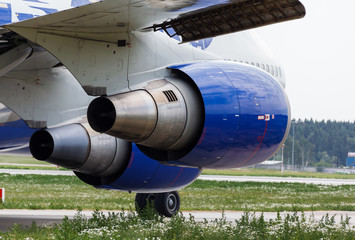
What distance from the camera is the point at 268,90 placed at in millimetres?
10383

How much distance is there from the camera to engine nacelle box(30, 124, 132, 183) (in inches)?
440

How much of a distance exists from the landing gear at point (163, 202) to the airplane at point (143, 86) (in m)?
2.44

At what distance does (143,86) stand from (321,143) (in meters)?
168

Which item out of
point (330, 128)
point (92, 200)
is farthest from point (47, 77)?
point (330, 128)

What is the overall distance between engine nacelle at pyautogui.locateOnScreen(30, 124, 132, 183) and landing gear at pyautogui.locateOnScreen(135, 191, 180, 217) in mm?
2715

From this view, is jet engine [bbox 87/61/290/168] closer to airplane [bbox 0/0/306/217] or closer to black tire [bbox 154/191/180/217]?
airplane [bbox 0/0/306/217]

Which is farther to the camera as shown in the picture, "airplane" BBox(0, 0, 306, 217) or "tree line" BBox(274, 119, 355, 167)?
"tree line" BBox(274, 119, 355, 167)

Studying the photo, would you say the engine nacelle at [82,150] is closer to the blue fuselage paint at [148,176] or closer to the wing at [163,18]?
the blue fuselage paint at [148,176]

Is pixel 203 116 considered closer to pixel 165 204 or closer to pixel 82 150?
pixel 82 150

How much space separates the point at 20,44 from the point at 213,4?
3.33 meters

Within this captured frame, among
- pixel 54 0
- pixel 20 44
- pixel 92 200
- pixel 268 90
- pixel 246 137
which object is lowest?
pixel 92 200

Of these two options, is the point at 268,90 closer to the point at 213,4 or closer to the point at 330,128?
the point at 213,4

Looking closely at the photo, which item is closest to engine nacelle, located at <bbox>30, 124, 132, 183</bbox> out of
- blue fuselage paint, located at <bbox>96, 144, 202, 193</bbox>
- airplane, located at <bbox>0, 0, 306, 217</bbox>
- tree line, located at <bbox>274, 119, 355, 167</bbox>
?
airplane, located at <bbox>0, 0, 306, 217</bbox>

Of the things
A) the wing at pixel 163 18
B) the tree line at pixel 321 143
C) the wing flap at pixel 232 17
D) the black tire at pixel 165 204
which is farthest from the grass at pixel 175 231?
the tree line at pixel 321 143
